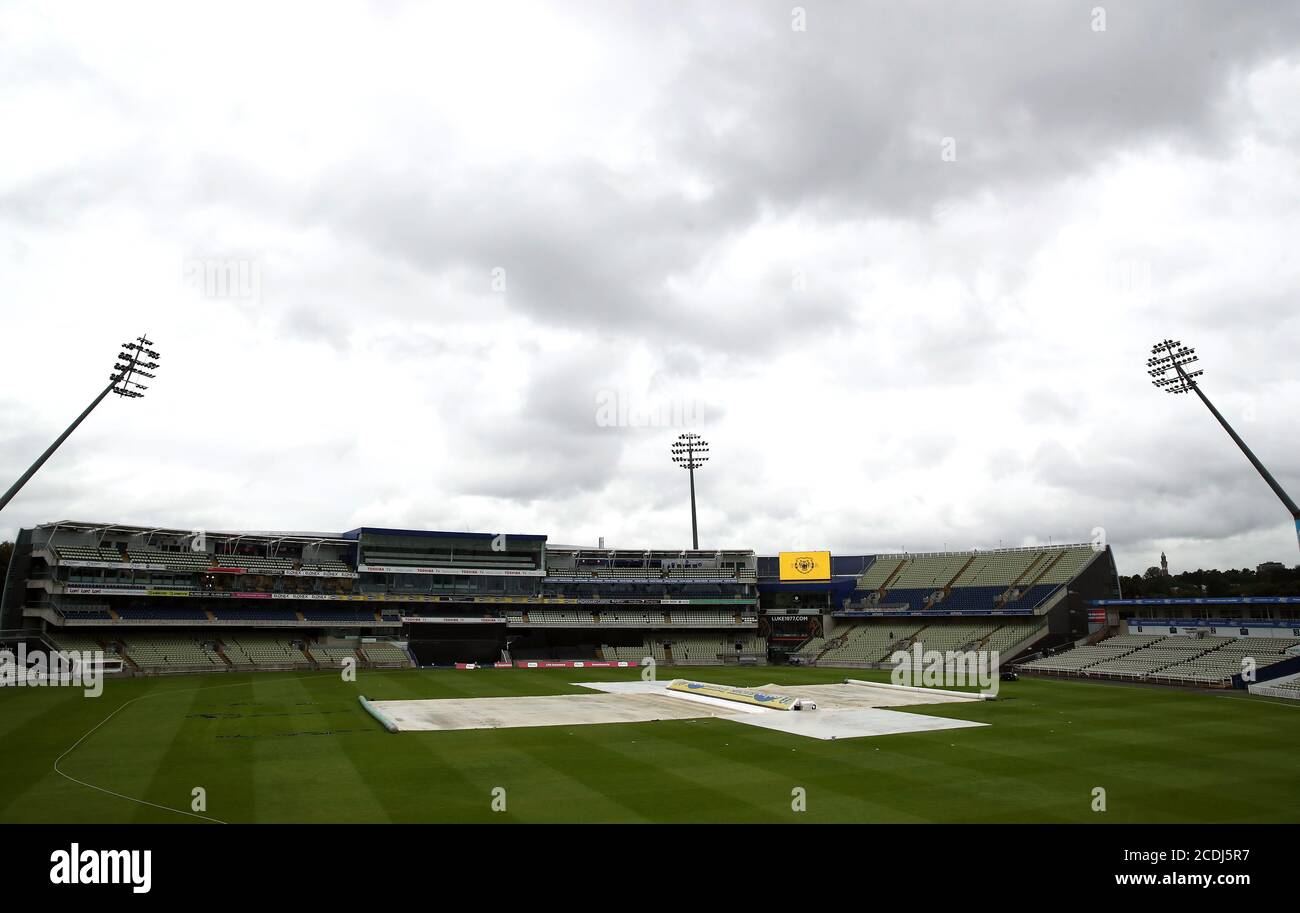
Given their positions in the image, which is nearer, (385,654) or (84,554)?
(84,554)

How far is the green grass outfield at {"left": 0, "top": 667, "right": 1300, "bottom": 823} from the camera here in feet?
64.4

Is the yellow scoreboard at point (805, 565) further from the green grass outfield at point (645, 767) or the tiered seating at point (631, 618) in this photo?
the green grass outfield at point (645, 767)

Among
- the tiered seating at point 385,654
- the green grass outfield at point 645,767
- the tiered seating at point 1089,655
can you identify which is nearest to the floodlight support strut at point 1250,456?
the green grass outfield at point 645,767

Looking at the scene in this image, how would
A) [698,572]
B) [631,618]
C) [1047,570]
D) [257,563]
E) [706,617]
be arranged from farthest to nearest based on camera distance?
[698,572], [706,617], [631,618], [1047,570], [257,563]

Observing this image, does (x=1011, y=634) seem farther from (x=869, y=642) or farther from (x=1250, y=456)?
(x=1250, y=456)

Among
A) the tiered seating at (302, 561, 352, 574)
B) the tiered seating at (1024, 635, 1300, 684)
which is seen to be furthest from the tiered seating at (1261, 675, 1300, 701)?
the tiered seating at (302, 561, 352, 574)

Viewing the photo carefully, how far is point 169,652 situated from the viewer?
2450 inches

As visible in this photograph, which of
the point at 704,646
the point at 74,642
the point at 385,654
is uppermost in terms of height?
the point at 74,642

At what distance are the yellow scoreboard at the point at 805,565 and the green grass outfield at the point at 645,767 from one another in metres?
42.8

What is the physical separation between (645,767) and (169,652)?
52.7m

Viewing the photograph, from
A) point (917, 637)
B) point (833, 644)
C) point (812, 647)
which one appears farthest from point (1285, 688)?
point (812, 647)
